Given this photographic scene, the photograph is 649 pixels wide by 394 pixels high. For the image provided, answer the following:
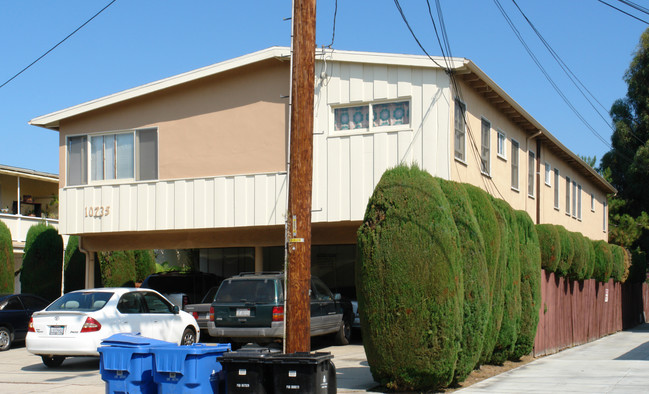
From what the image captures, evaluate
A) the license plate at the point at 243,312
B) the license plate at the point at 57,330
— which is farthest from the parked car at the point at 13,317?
the license plate at the point at 243,312

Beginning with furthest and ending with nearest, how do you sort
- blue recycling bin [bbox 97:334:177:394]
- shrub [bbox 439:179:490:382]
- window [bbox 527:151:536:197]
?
window [bbox 527:151:536:197]
shrub [bbox 439:179:490:382]
blue recycling bin [bbox 97:334:177:394]

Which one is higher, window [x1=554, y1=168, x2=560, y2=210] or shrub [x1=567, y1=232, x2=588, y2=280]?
window [x1=554, y1=168, x2=560, y2=210]

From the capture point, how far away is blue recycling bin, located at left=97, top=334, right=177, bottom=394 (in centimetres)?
943

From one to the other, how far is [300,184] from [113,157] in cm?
1315

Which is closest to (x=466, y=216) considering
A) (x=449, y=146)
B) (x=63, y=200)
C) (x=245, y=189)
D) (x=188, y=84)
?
(x=449, y=146)

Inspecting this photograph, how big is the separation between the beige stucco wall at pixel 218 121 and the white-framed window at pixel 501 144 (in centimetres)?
642

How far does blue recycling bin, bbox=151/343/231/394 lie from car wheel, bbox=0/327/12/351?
10.5m

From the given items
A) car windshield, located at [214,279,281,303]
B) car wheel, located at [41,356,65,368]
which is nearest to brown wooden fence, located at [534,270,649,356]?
car windshield, located at [214,279,281,303]

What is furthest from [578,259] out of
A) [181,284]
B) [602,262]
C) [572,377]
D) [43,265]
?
[43,265]

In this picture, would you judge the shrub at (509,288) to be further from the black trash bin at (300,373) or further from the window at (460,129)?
the black trash bin at (300,373)

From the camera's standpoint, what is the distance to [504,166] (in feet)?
70.9

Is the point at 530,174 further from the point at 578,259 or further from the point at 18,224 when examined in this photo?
the point at 18,224

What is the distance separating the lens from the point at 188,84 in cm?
2033

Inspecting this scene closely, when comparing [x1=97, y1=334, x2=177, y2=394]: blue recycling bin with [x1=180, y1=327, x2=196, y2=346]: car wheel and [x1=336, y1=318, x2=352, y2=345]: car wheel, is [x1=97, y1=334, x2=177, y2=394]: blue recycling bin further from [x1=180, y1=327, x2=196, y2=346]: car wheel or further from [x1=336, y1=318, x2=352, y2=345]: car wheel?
[x1=336, y1=318, x2=352, y2=345]: car wheel
